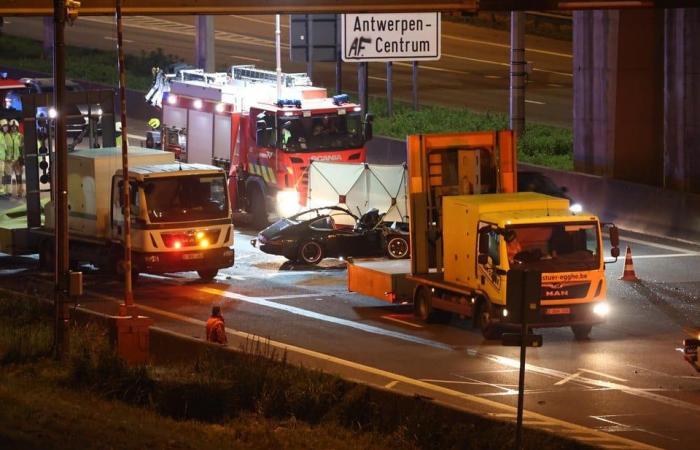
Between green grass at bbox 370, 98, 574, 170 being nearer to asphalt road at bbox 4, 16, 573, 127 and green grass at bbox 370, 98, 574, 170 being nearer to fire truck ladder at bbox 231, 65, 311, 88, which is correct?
asphalt road at bbox 4, 16, 573, 127

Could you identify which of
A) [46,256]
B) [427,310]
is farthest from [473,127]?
[427,310]

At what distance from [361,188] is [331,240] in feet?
8.02

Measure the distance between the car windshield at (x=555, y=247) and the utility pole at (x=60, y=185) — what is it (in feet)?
21.9

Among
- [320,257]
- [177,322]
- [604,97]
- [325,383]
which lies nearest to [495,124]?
[604,97]

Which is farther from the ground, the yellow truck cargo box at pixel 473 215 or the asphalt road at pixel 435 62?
the asphalt road at pixel 435 62

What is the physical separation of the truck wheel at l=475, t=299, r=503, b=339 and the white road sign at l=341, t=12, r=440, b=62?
40.2ft

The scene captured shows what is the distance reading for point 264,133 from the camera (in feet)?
117

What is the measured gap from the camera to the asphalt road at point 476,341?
19.7 meters

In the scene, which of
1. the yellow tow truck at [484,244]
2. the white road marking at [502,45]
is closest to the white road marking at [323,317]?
the yellow tow truck at [484,244]

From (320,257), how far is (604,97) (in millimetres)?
9576

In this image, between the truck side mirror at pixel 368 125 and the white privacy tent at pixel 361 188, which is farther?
the truck side mirror at pixel 368 125

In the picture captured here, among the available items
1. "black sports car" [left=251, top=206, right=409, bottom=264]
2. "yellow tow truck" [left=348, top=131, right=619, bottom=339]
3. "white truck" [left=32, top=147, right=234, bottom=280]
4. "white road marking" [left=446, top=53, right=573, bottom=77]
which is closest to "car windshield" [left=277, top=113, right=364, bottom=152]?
"black sports car" [left=251, top=206, right=409, bottom=264]

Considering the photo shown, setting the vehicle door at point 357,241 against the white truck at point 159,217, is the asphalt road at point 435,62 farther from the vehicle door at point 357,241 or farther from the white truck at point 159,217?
the white truck at point 159,217

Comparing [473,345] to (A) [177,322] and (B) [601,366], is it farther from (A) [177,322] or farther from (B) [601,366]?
(A) [177,322]
